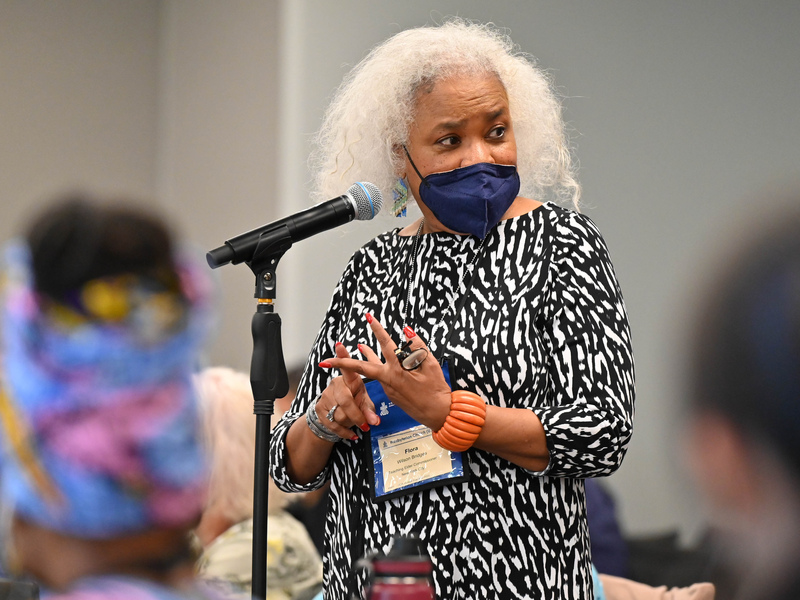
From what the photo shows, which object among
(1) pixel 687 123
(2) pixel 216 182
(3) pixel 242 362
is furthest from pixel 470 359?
(2) pixel 216 182

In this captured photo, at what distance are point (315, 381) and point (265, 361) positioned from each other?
1.08 ft

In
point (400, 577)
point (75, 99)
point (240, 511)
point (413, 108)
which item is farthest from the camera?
point (75, 99)

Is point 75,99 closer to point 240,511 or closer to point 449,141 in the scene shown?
point 240,511

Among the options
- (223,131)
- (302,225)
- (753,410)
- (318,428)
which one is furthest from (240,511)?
(223,131)

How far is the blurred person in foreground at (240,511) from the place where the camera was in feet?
8.04

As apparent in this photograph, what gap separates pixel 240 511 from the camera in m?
2.65

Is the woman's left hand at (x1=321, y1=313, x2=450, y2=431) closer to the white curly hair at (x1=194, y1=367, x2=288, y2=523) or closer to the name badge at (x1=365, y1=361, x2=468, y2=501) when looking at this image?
the name badge at (x1=365, y1=361, x2=468, y2=501)

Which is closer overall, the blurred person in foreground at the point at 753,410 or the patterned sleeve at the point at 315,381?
the patterned sleeve at the point at 315,381

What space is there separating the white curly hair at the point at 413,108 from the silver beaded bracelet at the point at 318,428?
528mm

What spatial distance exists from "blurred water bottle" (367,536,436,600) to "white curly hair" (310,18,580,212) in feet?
3.38

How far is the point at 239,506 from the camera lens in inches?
104

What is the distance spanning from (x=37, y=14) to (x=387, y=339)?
3548mm

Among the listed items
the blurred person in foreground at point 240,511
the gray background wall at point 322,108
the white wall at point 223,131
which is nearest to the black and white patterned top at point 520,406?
the blurred person in foreground at point 240,511

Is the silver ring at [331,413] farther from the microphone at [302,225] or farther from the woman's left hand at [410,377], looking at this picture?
the microphone at [302,225]
